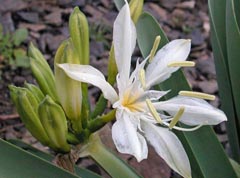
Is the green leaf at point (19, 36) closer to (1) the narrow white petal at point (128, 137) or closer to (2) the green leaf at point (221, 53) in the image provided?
(2) the green leaf at point (221, 53)

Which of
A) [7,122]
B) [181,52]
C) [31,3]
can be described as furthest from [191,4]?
[181,52]

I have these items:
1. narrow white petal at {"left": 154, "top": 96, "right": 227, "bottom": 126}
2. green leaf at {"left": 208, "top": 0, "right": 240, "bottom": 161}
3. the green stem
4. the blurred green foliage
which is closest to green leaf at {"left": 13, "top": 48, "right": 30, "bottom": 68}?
the blurred green foliage

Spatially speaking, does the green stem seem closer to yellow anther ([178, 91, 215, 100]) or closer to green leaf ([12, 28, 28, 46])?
yellow anther ([178, 91, 215, 100])

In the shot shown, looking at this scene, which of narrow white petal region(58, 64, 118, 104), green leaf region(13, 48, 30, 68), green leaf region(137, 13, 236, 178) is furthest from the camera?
green leaf region(13, 48, 30, 68)

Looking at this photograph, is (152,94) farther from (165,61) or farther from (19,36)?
Result: (19,36)

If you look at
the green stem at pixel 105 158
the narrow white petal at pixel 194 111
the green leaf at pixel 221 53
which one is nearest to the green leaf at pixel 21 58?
the green leaf at pixel 221 53

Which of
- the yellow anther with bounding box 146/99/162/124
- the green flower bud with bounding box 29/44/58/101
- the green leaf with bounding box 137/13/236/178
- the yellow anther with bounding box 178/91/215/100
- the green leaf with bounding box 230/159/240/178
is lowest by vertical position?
the green leaf with bounding box 230/159/240/178

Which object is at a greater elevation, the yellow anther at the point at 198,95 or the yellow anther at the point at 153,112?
the yellow anther at the point at 198,95

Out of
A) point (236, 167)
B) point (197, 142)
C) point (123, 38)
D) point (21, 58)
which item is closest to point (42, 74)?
point (123, 38)
